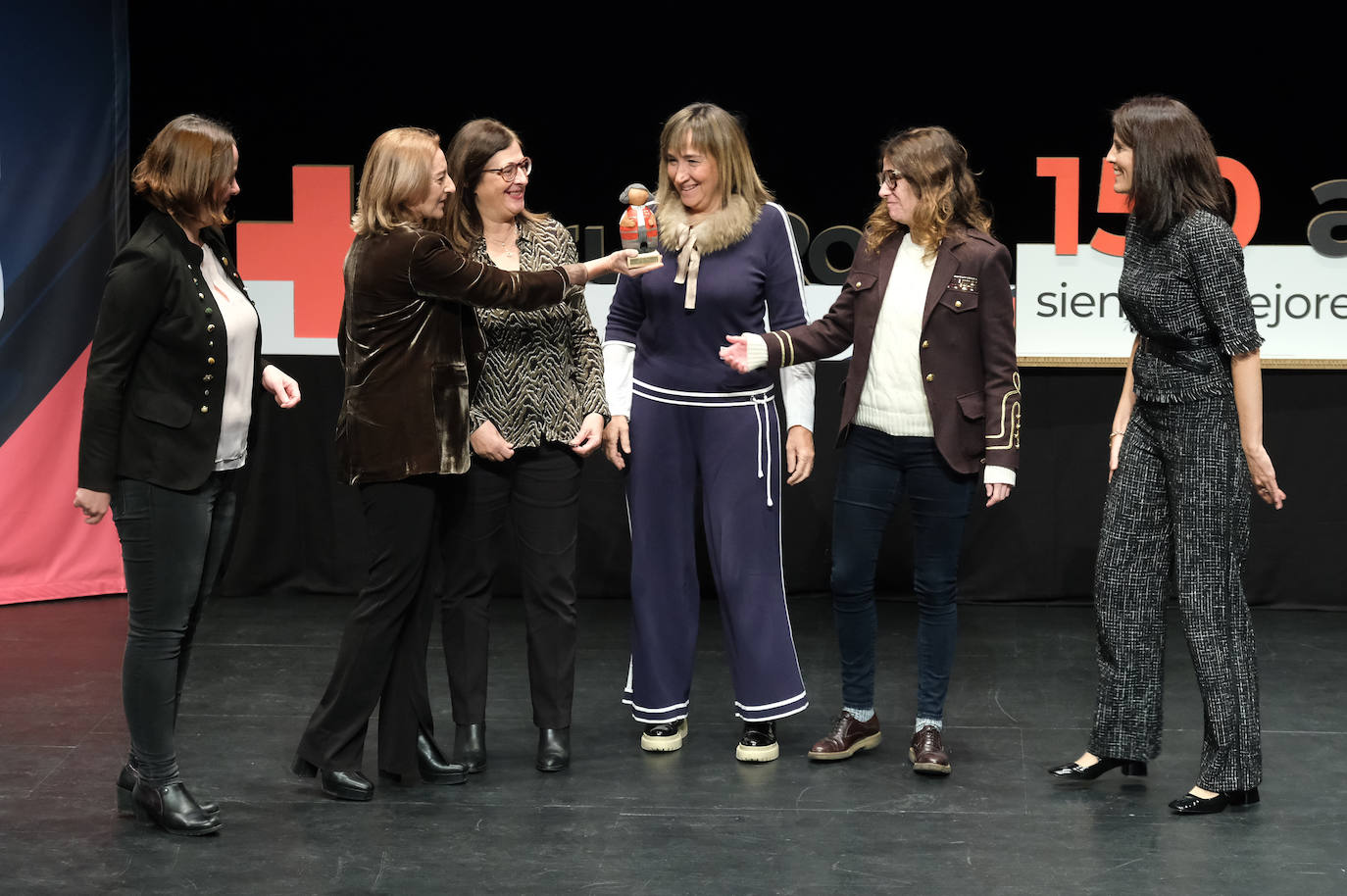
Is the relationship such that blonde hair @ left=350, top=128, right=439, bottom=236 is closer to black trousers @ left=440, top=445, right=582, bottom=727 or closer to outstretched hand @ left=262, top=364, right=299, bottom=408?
outstretched hand @ left=262, top=364, right=299, bottom=408

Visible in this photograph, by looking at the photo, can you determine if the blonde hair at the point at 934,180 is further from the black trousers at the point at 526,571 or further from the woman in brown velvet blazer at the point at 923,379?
the black trousers at the point at 526,571

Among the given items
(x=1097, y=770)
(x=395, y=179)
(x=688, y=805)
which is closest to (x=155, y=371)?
(x=395, y=179)

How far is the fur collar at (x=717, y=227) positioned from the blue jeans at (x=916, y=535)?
0.52m

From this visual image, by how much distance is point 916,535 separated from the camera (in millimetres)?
3730

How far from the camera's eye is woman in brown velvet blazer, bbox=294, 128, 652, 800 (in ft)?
10.9

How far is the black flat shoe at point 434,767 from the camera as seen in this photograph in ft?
11.9

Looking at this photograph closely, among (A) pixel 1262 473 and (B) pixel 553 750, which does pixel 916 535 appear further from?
(B) pixel 553 750

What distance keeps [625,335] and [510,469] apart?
45 cm

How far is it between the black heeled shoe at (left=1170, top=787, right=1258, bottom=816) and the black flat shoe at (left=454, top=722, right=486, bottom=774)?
1.52 meters

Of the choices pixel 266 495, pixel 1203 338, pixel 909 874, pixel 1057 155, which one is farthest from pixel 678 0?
pixel 909 874

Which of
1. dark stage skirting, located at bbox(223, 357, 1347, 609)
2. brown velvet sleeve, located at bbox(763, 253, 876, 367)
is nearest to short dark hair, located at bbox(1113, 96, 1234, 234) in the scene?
brown velvet sleeve, located at bbox(763, 253, 876, 367)

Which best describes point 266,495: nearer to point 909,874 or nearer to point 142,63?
point 142,63

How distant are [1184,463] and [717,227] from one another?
1137mm

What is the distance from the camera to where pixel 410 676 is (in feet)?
11.6
